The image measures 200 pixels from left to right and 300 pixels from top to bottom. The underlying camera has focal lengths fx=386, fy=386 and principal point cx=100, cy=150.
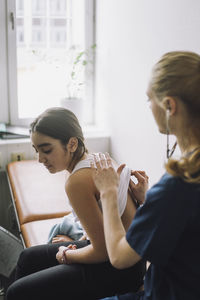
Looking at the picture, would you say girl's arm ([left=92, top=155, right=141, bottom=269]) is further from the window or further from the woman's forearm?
the window

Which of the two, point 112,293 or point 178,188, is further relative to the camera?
point 112,293

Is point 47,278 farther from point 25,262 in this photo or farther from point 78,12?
point 78,12

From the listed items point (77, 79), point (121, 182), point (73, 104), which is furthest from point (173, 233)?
point (77, 79)

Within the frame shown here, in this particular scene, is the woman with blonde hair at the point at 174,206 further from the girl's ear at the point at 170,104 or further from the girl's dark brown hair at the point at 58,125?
the girl's dark brown hair at the point at 58,125

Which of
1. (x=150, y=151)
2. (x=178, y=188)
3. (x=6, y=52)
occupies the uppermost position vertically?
(x=6, y=52)

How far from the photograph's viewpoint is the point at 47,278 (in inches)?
51.1

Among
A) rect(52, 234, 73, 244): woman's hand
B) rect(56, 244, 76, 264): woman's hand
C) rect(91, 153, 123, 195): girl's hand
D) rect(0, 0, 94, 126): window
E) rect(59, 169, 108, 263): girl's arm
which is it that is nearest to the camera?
rect(91, 153, 123, 195): girl's hand

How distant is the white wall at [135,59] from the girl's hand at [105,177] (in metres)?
0.79

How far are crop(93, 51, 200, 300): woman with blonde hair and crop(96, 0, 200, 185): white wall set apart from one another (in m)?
0.78

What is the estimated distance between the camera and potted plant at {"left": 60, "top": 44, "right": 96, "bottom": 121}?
2850 mm

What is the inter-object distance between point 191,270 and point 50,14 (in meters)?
2.42

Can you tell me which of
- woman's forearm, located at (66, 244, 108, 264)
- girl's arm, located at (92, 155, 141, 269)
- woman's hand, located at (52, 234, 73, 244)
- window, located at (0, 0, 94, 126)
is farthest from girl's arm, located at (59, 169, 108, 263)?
window, located at (0, 0, 94, 126)

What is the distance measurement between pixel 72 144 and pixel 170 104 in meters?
0.55

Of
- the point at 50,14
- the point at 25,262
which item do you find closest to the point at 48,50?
the point at 50,14
